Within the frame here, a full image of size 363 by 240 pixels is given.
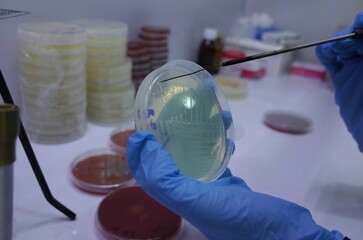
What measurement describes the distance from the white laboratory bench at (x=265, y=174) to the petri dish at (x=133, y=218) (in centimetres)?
3

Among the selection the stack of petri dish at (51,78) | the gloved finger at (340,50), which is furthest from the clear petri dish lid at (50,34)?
the gloved finger at (340,50)

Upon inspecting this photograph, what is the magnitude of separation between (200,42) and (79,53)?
0.82m

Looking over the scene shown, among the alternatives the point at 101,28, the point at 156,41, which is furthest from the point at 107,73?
the point at 156,41

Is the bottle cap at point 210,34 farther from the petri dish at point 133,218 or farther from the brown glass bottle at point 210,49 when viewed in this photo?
the petri dish at point 133,218

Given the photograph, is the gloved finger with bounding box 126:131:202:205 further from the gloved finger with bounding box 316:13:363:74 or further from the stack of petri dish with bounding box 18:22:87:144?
the gloved finger with bounding box 316:13:363:74

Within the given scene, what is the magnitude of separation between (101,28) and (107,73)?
0.41 ft

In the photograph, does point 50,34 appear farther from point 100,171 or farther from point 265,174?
point 265,174

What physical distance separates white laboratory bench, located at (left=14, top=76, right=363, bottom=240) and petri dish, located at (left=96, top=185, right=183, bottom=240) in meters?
0.03

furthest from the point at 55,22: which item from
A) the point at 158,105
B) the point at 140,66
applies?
the point at 158,105

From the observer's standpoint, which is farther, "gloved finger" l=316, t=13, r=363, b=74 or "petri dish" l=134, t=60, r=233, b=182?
"gloved finger" l=316, t=13, r=363, b=74

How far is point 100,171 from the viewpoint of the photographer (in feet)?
2.69

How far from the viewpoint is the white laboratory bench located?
667 millimetres

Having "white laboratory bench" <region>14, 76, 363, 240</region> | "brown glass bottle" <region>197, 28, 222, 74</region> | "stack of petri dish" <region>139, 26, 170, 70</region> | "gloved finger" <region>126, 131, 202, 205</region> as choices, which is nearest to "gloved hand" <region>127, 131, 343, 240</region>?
"gloved finger" <region>126, 131, 202, 205</region>

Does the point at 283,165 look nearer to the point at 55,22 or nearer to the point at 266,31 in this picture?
the point at 55,22
